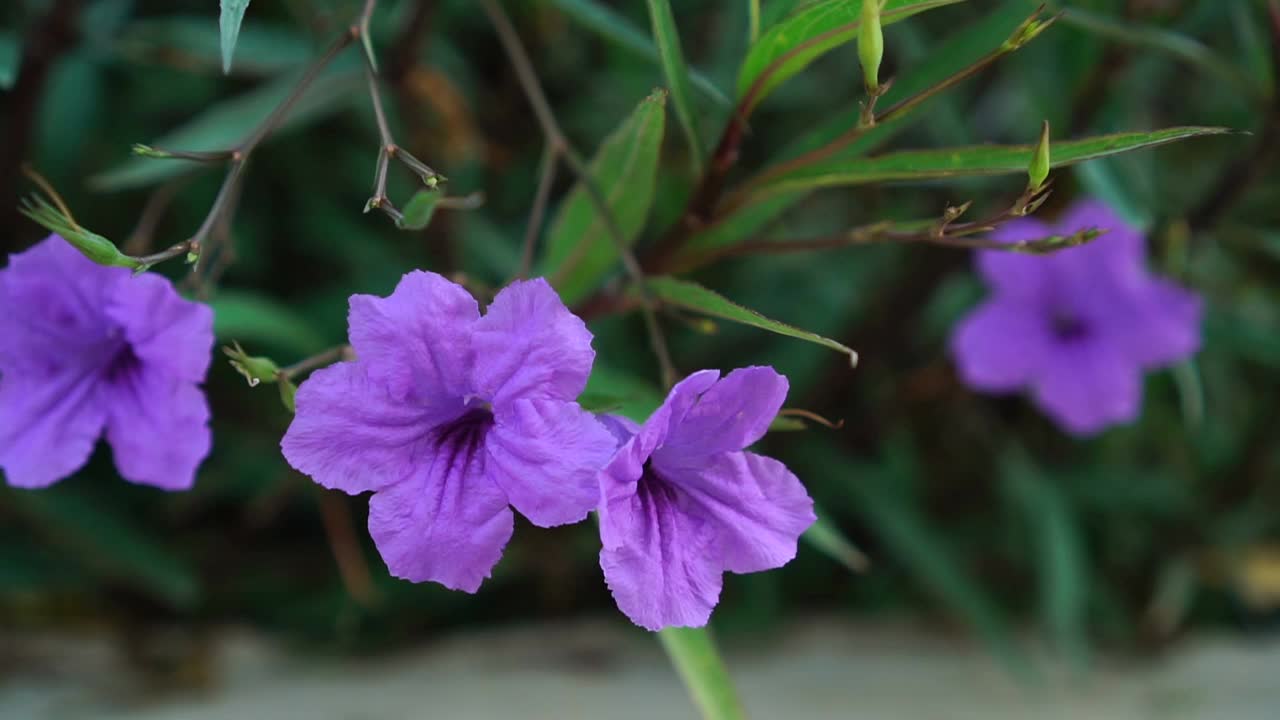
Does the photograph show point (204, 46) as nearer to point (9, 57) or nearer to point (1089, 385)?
point (9, 57)

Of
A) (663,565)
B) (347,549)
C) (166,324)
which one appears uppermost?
(663,565)

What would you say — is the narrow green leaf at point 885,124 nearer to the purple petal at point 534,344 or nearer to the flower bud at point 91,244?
the purple petal at point 534,344

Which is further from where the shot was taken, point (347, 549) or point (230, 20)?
point (347, 549)

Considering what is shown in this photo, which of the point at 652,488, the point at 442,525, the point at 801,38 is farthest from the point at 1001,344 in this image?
the point at 442,525

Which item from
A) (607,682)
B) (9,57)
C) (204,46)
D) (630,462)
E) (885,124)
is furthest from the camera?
(607,682)

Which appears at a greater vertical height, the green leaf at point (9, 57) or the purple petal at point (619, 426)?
the purple petal at point (619, 426)

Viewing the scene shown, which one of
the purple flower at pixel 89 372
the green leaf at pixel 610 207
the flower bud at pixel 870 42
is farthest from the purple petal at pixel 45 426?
the flower bud at pixel 870 42
